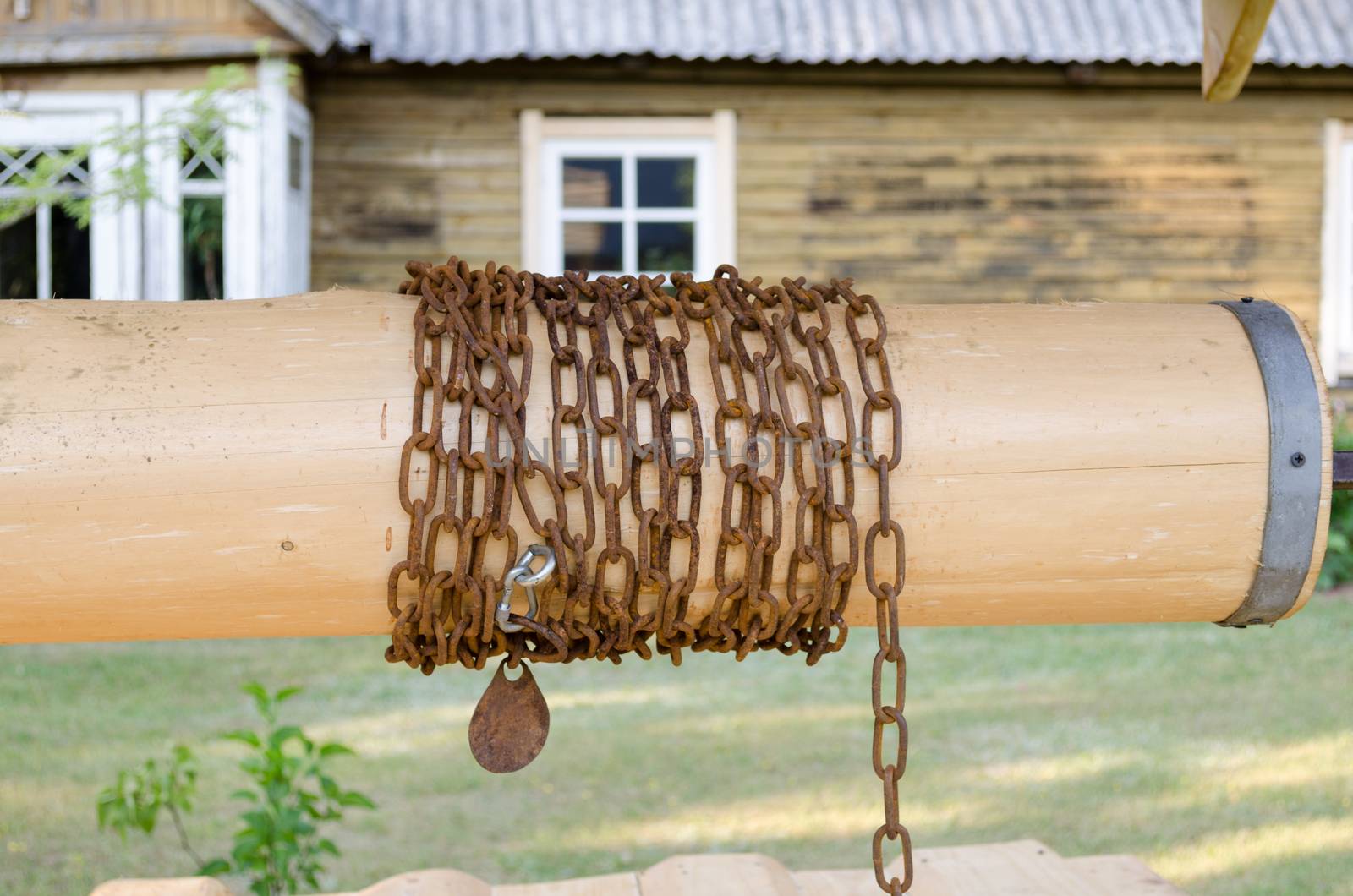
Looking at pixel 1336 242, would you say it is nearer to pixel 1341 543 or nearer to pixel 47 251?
pixel 1341 543

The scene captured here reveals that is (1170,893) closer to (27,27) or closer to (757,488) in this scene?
(757,488)

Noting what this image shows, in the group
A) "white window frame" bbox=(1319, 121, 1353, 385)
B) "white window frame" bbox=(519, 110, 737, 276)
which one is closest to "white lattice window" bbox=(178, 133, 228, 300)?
"white window frame" bbox=(519, 110, 737, 276)

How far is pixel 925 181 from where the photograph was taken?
7.96 metres

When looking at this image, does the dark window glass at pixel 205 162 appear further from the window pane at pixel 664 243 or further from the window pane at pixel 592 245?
the window pane at pixel 664 243

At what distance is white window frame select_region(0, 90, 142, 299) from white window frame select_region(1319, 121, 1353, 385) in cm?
721

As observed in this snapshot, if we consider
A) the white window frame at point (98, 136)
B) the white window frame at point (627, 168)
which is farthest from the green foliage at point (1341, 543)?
the white window frame at point (98, 136)

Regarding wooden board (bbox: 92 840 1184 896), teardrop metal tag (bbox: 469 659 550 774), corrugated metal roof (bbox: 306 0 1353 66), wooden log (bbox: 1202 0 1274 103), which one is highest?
corrugated metal roof (bbox: 306 0 1353 66)

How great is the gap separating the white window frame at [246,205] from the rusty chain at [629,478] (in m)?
5.84

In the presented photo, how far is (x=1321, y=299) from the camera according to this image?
8.31 m

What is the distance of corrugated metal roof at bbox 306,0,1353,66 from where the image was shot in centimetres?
724

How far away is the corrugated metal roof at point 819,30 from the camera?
7242mm

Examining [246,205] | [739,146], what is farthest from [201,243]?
[739,146]

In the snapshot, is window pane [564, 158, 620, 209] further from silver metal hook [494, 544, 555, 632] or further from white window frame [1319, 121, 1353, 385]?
silver metal hook [494, 544, 555, 632]

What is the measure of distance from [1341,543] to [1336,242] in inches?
78.9
